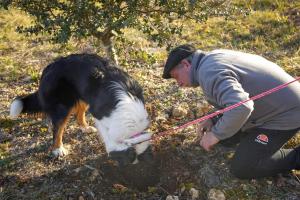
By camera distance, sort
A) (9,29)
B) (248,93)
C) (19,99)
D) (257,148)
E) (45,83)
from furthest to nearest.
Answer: (9,29), (19,99), (45,83), (257,148), (248,93)

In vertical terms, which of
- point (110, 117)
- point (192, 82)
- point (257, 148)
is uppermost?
point (192, 82)

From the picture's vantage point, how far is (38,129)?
182 inches

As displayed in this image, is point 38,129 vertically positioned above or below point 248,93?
below

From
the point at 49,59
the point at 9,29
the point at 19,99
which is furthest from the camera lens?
the point at 9,29

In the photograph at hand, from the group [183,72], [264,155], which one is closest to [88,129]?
[183,72]

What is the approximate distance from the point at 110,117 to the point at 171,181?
77 centimetres

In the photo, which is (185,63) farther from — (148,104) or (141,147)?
(148,104)

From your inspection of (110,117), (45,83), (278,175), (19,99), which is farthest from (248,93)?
(19,99)

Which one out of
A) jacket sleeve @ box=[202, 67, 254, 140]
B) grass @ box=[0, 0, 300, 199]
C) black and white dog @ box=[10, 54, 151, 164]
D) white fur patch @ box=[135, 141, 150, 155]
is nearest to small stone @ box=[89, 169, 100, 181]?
grass @ box=[0, 0, 300, 199]

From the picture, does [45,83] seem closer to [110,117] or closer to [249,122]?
[110,117]

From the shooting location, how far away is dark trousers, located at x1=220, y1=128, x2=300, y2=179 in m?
3.47

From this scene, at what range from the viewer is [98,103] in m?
3.66

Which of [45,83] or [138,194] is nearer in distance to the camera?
[138,194]

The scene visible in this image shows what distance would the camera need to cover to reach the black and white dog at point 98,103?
3381 millimetres
